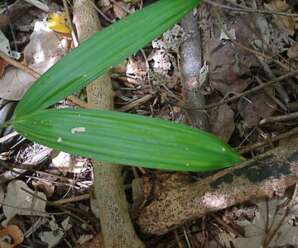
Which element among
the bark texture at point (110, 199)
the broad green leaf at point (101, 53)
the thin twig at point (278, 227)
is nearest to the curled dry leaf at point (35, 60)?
the bark texture at point (110, 199)

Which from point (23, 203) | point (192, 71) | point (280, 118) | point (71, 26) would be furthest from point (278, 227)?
point (71, 26)

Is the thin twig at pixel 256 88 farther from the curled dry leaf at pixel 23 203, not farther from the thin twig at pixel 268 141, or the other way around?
the curled dry leaf at pixel 23 203

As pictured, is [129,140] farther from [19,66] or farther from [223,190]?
[19,66]

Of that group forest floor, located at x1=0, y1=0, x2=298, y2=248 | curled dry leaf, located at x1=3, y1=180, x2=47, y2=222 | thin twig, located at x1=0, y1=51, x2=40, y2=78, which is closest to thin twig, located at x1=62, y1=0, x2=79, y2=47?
forest floor, located at x1=0, y1=0, x2=298, y2=248

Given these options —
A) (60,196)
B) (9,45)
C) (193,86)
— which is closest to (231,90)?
(193,86)

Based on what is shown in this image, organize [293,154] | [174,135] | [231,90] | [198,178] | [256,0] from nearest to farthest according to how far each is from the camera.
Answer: [174,135], [293,154], [198,178], [231,90], [256,0]

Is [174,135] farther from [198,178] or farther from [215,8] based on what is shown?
[215,8]

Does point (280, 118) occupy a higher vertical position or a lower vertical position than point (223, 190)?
higher
